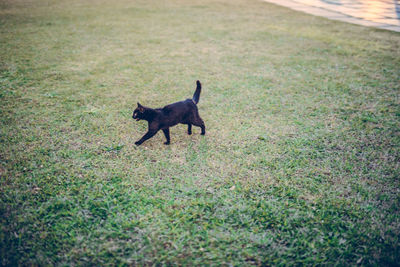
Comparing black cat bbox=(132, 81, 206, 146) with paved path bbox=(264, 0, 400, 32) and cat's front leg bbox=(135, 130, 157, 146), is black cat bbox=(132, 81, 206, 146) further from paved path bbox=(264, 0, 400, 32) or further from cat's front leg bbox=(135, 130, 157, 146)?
paved path bbox=(264, 0, 400, 32)

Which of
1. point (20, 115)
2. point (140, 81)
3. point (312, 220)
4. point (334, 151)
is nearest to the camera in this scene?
point (312, 220)

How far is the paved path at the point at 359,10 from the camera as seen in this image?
950cm

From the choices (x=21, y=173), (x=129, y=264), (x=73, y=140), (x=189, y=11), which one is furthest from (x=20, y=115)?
(x=189, y=11)

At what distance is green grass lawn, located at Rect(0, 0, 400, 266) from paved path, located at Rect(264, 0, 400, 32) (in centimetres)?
446

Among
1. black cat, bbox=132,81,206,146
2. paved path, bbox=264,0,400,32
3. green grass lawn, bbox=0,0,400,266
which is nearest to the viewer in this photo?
green grass lawn, bbox=0,0,400,266

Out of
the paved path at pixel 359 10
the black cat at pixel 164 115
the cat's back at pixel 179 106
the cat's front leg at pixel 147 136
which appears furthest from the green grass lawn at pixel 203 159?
the paved path at pixel 359 10

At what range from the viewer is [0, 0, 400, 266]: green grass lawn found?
200 cm

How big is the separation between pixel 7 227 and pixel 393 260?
333cm

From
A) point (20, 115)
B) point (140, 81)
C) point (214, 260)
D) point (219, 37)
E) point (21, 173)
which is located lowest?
point (214, 260)

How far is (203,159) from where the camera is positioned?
2900mm

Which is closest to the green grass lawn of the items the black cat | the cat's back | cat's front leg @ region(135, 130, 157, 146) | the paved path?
cat's front leg @ region(135, 130, 157, 146)

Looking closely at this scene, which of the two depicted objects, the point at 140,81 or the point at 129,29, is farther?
the point at 129,29

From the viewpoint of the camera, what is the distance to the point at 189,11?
1105 centimetres

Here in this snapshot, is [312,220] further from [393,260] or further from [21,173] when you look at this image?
[21,173]
